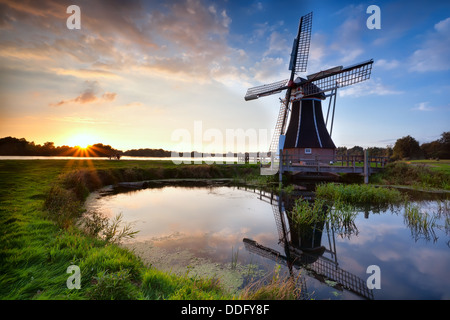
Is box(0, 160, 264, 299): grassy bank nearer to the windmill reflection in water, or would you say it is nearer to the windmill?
the windmill reflection in water

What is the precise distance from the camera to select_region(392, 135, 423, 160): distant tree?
163 feet

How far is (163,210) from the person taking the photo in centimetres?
1081

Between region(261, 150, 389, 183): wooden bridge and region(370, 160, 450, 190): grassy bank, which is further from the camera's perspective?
region(261, 150, 389, 183): wooden bridge

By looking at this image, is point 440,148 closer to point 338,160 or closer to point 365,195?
point 338,160

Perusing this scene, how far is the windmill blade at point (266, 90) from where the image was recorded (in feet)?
79.5

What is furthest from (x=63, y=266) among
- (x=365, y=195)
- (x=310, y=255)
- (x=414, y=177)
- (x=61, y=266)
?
(x=414, y=177)

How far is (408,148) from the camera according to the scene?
50094 millimetres

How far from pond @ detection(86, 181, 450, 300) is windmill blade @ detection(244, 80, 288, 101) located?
697 inches

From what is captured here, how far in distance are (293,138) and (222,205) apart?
13375mm

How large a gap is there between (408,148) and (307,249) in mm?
61845

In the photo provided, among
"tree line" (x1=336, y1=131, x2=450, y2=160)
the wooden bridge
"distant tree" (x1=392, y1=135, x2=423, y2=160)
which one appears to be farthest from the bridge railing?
"distant tree" (x1=392, y1=135, x2=423, y2=160)
